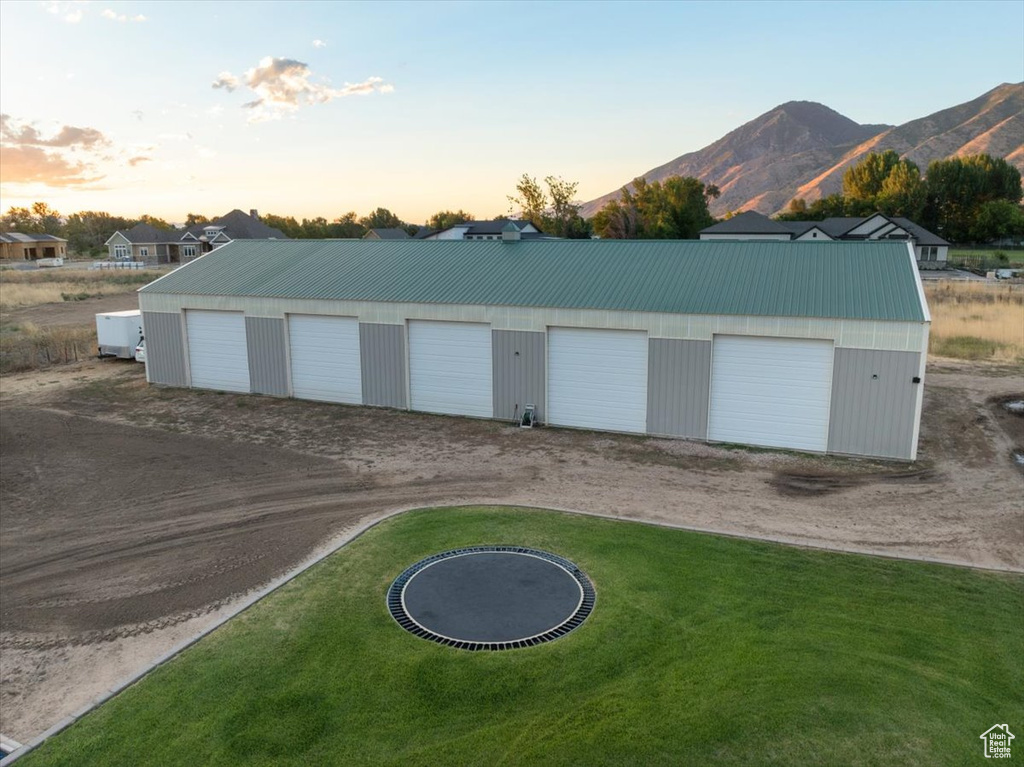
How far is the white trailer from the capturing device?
88.1 ft

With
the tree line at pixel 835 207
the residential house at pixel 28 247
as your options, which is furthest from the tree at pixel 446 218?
the residential house at pixel 28 247

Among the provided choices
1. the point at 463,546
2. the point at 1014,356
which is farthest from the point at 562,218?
the point at 463,546

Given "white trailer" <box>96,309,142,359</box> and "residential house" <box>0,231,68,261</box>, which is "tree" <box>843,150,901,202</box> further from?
"residential house" <box>0,231,68,261</box>

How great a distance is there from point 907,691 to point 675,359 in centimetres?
1065

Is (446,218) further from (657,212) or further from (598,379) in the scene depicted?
(598,379)

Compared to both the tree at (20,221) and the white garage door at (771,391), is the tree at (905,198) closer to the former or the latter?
the white garage door at (771,391)

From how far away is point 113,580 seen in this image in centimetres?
1010

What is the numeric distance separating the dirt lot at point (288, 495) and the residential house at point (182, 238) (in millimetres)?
69844

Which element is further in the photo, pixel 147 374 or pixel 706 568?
pixel 147 374

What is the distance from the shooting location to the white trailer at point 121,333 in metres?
26.9

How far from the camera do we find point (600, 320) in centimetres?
1747

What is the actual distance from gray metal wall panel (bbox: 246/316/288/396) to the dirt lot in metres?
1.28

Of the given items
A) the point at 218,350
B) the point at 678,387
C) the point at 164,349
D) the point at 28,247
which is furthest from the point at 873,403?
the point at 28,247

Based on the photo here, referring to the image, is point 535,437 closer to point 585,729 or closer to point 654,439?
point 654,439
